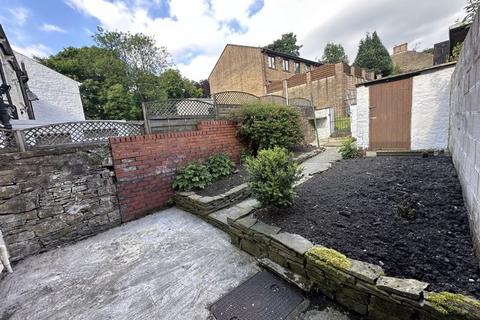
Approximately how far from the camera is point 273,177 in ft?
8.54

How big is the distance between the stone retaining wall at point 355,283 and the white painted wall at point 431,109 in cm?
495

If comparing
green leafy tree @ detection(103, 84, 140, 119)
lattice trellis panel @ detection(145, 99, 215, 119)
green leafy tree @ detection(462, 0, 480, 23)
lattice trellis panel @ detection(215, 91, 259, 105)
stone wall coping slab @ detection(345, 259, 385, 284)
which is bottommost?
stone wall coping slab @ detection(345, 259, 385, 284)

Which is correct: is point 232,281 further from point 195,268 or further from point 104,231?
point 104,231

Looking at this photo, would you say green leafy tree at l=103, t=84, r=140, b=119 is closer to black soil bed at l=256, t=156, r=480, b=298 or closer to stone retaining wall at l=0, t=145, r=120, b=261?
stone retaining wall at l=0, t=145, r=120, b=261

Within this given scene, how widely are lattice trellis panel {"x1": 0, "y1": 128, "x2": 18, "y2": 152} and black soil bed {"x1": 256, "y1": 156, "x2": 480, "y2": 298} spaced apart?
12.6ft

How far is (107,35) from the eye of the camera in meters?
16.2

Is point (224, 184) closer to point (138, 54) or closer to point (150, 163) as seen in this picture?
point (150, 163)

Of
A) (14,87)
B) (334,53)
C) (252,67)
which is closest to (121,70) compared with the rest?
(14,87)

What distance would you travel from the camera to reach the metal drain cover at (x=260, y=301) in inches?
69.5

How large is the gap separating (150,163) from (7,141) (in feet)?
6.65

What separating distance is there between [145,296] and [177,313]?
0.47 metres

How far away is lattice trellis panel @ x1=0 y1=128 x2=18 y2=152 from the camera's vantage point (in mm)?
2928

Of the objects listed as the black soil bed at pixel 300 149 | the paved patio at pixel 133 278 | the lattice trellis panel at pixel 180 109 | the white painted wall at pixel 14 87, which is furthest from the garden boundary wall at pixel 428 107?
the white painted wall at pixel 14 87

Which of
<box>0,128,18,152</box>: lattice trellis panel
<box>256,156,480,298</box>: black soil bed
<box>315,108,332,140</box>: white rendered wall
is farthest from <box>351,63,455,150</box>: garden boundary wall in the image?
<box>0,128,18,152</box>: lattice trellis panel
